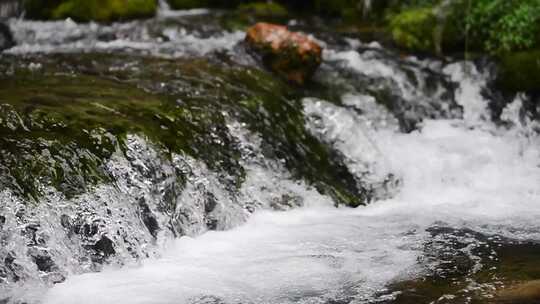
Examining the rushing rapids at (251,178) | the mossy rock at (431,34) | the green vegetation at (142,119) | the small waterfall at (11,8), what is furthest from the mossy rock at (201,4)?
the green vegetation at (142,119)

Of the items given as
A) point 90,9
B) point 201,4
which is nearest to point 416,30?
point 201,4

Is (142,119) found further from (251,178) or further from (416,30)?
(416,30)

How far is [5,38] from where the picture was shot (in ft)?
35.0

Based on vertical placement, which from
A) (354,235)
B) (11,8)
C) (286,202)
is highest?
(11,8)

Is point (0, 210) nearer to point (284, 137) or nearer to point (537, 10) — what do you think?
point (284, 137)

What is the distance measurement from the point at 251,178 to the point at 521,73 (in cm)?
545

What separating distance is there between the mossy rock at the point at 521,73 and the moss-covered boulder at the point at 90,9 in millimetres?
6778

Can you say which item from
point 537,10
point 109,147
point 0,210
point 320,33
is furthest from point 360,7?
point 0,210

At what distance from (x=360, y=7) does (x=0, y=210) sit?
33.2 feet

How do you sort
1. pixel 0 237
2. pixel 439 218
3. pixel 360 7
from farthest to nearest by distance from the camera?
pixel 360 7, pixel 439 218, pixel 0 237

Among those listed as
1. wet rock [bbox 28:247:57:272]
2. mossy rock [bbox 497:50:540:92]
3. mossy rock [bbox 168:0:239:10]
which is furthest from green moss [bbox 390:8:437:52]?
wet rock [bbox 28:247:57:272]

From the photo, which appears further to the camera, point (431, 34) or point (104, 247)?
point (431, 34)

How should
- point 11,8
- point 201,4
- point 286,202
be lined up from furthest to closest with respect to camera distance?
point 201,4
point 11,8
point 286,202

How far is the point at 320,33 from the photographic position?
12.1 m
